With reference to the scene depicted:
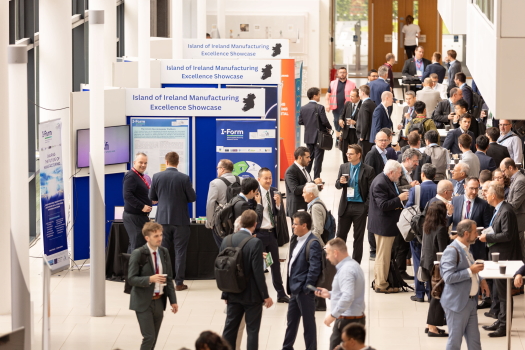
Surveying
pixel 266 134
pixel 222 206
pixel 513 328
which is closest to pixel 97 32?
pixel 222 206

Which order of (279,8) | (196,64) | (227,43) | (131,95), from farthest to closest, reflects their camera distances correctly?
(279,8) → (227,43) → (196,64) → (131,95)

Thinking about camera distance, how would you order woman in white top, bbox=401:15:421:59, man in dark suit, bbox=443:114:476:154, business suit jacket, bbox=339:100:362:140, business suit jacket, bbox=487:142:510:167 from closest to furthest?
business suit jacket, bbox=487:142:510:167 → man in dark suit, bbox=443:114:476:154 → business suit jacket, bbox=339:100:362:140 → woman in white top, bbox=401:15:421:59

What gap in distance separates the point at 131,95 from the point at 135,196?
1.96 meters

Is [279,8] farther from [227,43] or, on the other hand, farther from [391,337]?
[391,337]

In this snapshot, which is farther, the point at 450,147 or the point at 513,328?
the point at 450,147

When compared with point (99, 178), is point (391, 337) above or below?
below

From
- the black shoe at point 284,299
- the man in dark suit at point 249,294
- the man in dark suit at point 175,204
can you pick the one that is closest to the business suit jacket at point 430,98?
the man in dark suit at point 175,204

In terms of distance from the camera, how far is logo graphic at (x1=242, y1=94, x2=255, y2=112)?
1212 centimetres

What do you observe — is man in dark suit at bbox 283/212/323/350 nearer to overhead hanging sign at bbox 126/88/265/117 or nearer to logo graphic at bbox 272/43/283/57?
overhead hanging sign at bbox 126/88/265/117

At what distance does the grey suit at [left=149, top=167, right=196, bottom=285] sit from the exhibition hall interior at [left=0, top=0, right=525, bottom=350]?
2 cm

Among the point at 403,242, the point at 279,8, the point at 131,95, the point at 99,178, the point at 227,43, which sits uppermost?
the point at 279,8

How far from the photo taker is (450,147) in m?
13.0

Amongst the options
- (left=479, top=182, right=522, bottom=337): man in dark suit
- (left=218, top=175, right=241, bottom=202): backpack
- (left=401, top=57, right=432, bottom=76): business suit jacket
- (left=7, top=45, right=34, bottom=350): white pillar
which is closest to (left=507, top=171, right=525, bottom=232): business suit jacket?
(left=479, top=182, right=522, bottom=337): man in dark suit

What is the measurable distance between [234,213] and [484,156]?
12.9 feet
